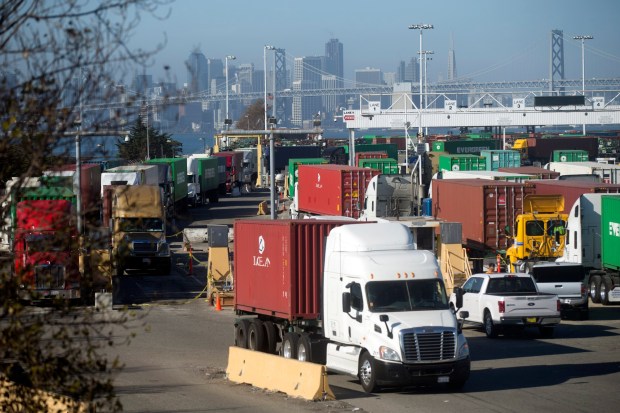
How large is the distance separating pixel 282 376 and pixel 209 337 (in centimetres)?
796

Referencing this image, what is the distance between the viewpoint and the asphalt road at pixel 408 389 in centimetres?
1859

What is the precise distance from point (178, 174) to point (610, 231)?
121 feet

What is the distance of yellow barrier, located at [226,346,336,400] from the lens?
18922 mm

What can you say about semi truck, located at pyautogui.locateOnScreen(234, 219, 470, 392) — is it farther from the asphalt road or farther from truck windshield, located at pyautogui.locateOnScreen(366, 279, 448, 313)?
the asphalt road

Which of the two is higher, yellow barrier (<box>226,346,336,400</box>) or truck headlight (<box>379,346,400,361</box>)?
truck headlight (<box>379,346,400,361</box>)

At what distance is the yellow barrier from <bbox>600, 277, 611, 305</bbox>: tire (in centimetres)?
1483

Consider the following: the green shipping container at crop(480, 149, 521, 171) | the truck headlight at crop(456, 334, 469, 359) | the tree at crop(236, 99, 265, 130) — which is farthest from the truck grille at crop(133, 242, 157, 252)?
the tree at crop(236, 99, 265, 130)

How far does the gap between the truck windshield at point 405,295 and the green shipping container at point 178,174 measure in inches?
1654

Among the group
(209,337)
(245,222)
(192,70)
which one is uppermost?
(192,70)

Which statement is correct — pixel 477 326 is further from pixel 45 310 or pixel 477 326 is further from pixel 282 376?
pixel 45 310

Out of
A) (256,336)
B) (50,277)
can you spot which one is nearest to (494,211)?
(256,336)

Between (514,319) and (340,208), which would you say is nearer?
(514,319)

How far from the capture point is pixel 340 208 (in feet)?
169

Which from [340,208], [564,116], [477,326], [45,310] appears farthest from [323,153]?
[45,310]
